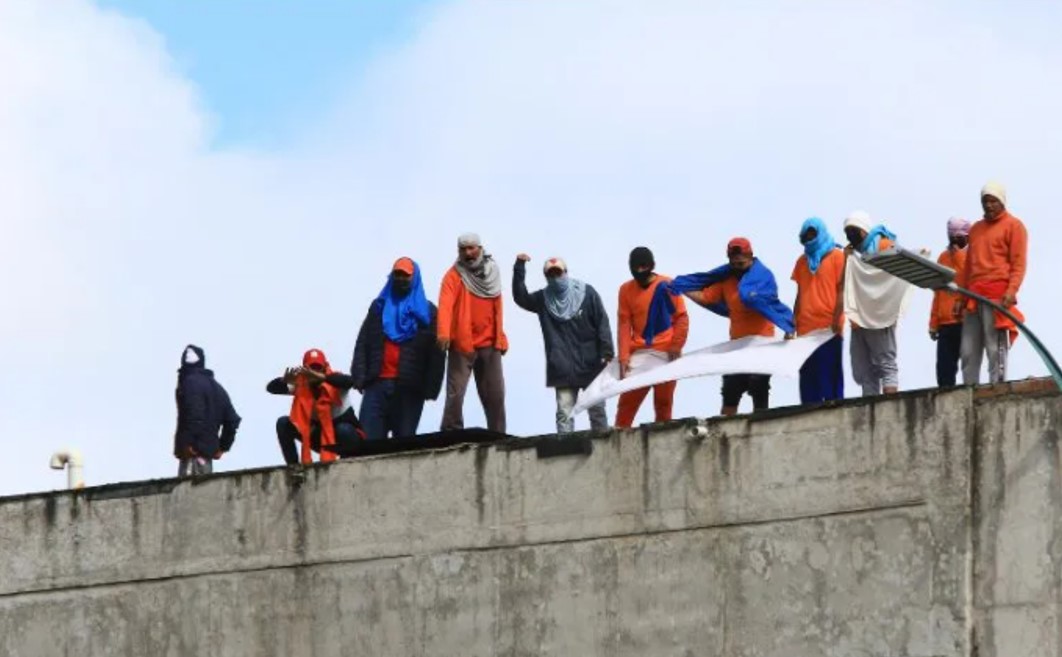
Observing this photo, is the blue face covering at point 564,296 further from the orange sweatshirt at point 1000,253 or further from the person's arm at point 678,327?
the orange sweatshirt at point 1000,253

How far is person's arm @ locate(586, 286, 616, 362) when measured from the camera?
24.4m

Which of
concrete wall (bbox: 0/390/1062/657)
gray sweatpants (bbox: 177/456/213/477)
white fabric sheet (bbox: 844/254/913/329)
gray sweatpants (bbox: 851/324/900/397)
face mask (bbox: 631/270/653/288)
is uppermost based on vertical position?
face mask (bbox: 631/270/653/288)

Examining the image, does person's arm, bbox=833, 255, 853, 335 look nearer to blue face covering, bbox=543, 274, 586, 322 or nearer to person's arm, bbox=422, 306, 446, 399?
blue face covering, bbox=543, 274, 586, 322

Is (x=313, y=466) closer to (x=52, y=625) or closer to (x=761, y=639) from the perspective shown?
(x=52, y=625)

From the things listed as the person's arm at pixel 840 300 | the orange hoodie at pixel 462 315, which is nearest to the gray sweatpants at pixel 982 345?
the person's arm at pixel 840 300

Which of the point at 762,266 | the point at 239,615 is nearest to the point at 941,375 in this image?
the point at 762,266

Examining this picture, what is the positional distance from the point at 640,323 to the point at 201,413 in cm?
401

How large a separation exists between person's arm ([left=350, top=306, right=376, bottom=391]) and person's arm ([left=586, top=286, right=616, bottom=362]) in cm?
169

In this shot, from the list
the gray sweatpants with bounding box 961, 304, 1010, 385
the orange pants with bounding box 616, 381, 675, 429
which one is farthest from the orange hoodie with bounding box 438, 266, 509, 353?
the gray sweatpants with bounding box 961, 304, 1010, 385

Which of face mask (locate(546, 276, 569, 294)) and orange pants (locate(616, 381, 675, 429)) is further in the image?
face mask (locate(546, 276, 569, 294))

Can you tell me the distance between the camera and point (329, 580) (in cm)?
2381

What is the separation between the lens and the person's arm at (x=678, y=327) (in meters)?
23.9

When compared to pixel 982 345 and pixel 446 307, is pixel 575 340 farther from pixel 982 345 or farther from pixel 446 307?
pixel 982 345

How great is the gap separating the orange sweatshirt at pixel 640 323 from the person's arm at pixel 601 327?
0.38m
